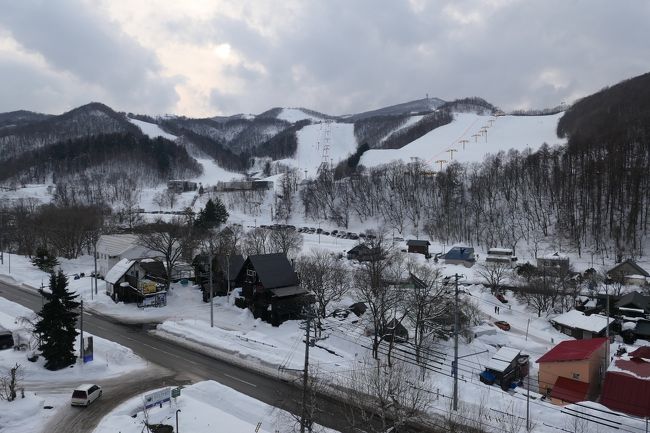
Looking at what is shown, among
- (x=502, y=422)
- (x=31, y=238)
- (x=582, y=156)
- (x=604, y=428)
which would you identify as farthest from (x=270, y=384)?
(x=582, y=156)

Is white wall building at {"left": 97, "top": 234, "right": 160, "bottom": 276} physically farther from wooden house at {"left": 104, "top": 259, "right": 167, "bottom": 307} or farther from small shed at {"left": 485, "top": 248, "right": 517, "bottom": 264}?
small shed at {"left": 485, "top": 248, "right": 517, "bottom": 264}

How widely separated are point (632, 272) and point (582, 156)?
30.8m

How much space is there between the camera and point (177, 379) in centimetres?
2100

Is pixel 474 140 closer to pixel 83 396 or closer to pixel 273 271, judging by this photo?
pixel 273 271

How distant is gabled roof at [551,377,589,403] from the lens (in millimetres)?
22241

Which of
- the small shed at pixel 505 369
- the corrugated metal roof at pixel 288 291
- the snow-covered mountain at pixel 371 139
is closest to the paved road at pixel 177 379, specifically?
the corrugated metal roof at pixel 288 291

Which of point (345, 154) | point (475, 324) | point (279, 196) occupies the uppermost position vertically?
point (345, 154)

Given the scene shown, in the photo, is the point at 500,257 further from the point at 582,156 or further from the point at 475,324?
the point at 582,156

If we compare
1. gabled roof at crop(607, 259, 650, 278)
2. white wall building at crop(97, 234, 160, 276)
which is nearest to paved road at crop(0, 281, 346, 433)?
white wall building at crop(97, 234, 160, 276)

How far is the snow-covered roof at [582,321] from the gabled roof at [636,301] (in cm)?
509

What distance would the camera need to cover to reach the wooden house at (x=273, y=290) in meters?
30.2

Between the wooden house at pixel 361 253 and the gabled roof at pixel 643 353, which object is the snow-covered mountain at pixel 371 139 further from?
the gabled roof at pixel 643 353

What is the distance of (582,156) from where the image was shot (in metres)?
71.1

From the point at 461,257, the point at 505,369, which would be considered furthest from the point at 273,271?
the point at 461,257
